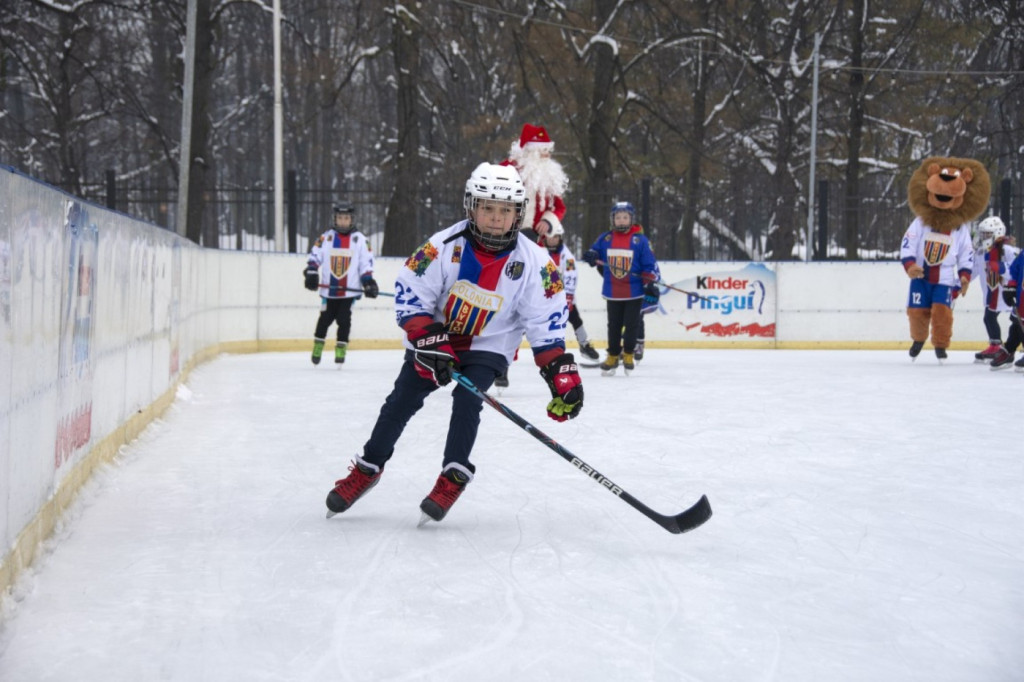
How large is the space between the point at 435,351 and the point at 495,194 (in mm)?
573

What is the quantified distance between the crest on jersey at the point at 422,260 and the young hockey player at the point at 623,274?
220 inches

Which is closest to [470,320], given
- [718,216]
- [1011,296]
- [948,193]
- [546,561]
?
[546,561]

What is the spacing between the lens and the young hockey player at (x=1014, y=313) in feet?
33.9

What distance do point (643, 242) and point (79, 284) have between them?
6.08m

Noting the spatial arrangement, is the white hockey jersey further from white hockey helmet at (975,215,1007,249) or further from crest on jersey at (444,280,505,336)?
crest on jersey at (444,280,505,336)

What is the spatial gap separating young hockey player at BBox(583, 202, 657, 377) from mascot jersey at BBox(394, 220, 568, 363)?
18.0 feet

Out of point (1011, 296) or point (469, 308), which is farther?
point (1011, 296)

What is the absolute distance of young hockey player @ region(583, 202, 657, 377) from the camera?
388 inches

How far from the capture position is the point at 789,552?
3.93 meters

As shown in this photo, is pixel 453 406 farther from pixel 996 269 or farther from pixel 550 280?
pixel 996 269

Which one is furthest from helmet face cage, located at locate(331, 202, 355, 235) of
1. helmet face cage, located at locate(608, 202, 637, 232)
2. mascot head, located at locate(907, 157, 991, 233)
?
mascot head, located at locate(907, 157, 991, 233)

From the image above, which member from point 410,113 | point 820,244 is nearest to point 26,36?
point 410,113

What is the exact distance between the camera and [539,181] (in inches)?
373

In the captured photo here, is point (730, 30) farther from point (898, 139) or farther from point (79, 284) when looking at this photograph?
point (79, 284)
